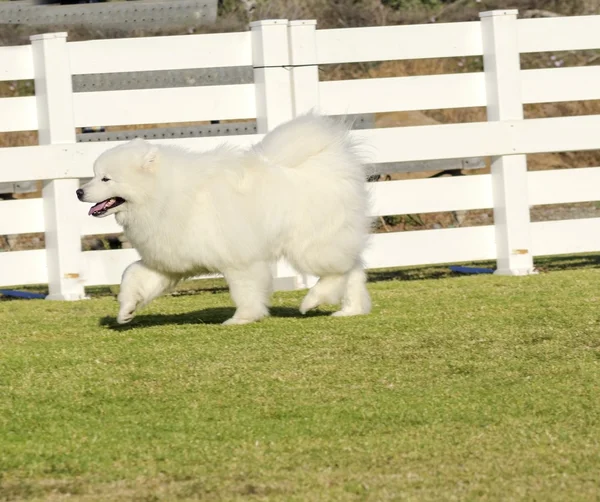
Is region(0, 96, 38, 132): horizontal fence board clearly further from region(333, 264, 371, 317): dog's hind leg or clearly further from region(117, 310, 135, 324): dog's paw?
region(333, 264, 371, 317): dog's hind leg

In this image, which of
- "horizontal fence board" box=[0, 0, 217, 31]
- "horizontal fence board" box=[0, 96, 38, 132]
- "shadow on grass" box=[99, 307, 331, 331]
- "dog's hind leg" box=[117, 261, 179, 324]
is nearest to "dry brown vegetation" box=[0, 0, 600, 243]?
"horizontal fence board" box=[0, 0, 217, 31]

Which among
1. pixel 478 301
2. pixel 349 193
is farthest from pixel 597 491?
pixel 478 301

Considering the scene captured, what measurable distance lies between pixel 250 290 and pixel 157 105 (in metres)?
3.03

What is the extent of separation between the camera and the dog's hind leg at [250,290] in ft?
22.5

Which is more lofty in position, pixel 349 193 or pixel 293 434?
pixel 349 193

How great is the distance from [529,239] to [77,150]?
370cm

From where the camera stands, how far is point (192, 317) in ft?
25.2

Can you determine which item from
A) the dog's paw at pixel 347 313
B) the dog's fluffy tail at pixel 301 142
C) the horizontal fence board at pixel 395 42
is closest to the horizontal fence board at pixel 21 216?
the horizontal fence board at pixel 395 42

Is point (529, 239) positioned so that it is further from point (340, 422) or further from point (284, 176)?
point (340, 422)

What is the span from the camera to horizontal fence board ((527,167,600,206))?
9945 millimetres

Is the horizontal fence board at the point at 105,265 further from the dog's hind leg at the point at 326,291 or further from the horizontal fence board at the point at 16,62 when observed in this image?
the dog's hind leg at the point at 326,291

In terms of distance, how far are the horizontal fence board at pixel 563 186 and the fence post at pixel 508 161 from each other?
5.7 inches

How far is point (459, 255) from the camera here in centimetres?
990

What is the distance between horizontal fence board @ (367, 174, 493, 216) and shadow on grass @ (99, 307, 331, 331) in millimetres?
1950
